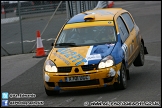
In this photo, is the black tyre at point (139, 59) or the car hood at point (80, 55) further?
the black tyre at point (139, 59)

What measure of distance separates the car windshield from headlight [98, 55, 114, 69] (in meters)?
1.00

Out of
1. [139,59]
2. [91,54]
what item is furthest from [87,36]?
[139,59]

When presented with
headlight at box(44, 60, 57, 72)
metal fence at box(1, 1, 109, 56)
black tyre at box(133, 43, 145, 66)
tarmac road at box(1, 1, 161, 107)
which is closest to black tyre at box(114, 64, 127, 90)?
tarmac road at box(1, 1, 161, 107)

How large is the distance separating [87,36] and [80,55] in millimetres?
1200

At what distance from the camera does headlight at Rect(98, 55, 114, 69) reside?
1021cm

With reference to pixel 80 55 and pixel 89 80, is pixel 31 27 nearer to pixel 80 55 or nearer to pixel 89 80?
pixel 80 55

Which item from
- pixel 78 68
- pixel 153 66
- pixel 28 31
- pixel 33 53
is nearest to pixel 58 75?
pixel 78 68

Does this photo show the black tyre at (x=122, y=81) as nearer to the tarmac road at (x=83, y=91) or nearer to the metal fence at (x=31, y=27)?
the tarmac road at (x=83, y=91)

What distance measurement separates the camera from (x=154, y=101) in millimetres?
8984

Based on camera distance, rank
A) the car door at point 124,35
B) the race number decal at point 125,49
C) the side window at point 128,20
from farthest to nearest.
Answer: the side window at point 128,20, the car door at point 124,35, the race number decal at point 125,49

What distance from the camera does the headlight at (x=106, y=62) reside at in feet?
33.5

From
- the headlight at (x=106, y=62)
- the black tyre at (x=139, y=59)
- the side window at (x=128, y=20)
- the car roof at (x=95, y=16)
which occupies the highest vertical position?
the car roof at (x=95, y=16)

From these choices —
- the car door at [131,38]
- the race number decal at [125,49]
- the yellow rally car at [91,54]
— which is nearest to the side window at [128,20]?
the car door at [131,38]

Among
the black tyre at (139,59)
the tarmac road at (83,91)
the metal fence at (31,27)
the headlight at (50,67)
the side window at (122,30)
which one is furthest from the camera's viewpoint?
the metal fence at (31,27)
